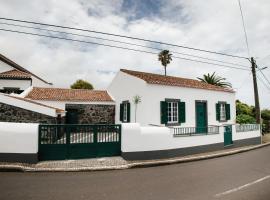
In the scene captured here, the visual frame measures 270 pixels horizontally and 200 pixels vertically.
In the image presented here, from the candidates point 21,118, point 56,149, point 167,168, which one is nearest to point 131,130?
point 167,168

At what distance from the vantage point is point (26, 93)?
1706 centimetres

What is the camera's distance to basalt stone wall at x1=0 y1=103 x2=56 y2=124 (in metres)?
10.6

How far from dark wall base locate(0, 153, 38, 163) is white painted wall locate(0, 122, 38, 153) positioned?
0.35 feet

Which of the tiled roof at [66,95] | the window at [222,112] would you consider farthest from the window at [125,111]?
the window at [222,112]

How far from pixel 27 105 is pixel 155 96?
23.8 feet

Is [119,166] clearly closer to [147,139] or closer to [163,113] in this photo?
[147,139]

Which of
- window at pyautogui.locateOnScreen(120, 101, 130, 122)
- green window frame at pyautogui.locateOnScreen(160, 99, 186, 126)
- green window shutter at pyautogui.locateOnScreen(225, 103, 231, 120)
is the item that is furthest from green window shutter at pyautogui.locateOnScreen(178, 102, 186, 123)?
green window shutter at pyautogui.locateOnScreen(225, 103, 231, 120)

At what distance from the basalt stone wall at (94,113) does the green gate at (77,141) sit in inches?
348

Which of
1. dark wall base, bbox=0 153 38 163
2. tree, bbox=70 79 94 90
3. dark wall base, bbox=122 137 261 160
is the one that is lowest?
dark wall base, bbox=122 137 261 160

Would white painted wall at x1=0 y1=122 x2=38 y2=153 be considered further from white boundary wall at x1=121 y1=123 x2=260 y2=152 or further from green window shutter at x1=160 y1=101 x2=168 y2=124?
green window shutter at x1=160 y1=101 x2=168 y2=124

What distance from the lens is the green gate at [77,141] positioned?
825 centimetres

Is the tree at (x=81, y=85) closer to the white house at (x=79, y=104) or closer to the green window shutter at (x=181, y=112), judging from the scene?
the white house at (x=79, y=104)

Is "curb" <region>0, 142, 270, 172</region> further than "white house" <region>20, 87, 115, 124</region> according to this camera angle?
No

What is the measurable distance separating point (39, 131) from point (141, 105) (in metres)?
7.03
